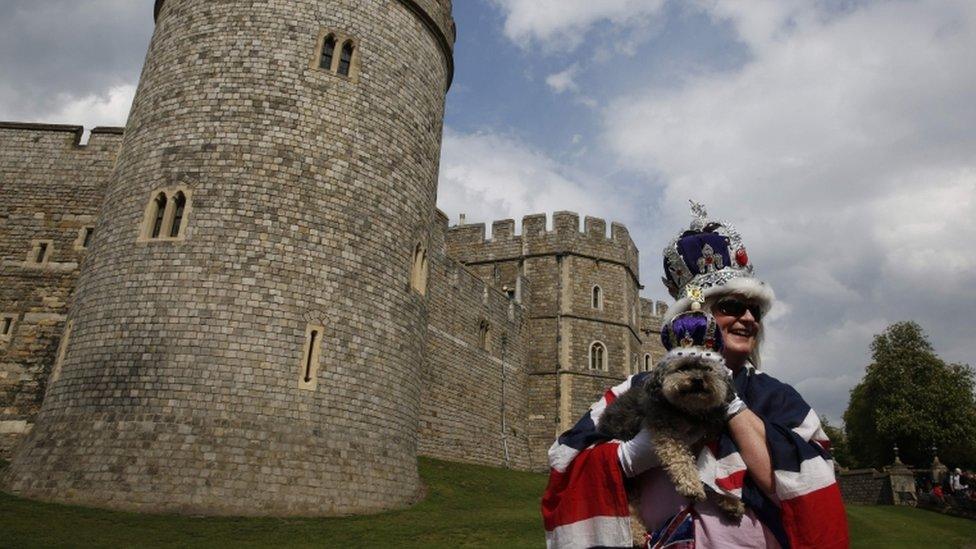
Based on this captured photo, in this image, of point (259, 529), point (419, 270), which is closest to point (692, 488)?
point (259, 529)

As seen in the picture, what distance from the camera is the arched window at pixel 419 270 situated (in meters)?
14.5

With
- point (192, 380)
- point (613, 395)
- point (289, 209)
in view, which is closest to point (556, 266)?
point (289, 209)

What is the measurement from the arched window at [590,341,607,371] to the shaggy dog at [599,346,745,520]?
86.0 feet

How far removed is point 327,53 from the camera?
13938mm

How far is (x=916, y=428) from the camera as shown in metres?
33.9

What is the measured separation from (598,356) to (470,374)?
23.8 ft

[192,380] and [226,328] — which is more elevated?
[226,328]

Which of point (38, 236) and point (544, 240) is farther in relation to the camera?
point (544, 240)

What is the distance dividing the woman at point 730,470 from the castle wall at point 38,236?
1552 centimetres

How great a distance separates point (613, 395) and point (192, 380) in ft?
32.4

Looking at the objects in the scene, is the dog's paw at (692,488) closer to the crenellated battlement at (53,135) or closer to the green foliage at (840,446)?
the crenellated battlement at (53,135)

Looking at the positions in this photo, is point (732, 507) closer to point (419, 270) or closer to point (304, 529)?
point (304, 529)

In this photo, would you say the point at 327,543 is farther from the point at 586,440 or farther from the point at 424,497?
the point at 586,440

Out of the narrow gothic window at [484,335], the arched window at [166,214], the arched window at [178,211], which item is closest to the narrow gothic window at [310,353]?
the arched window at [166,214]
